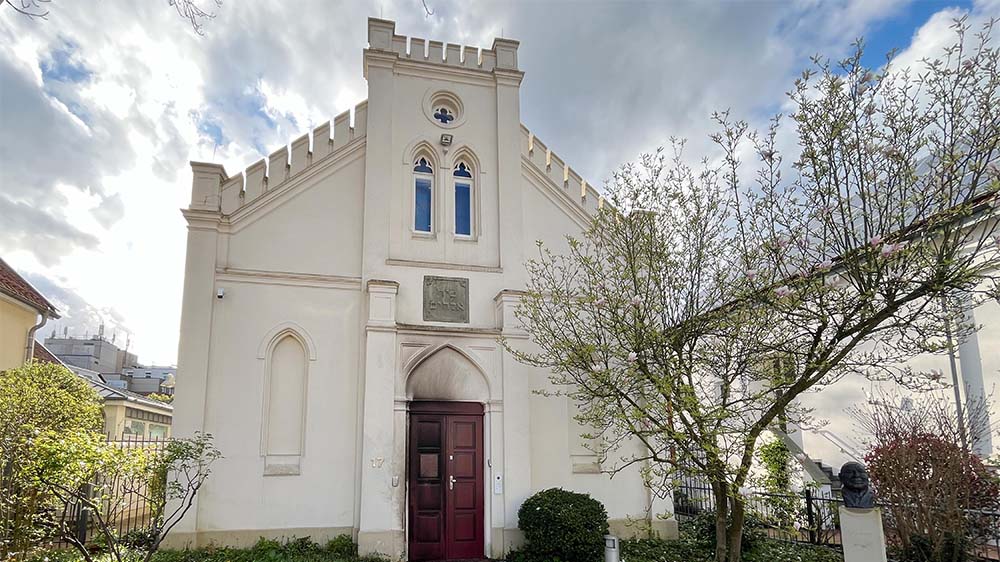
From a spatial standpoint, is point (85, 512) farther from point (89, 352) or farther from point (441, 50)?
point (89, 352)

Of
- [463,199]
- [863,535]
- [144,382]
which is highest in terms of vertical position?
[463,199]

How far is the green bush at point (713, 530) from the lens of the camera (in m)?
11.4

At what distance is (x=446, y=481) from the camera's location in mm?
12102

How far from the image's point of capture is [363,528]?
36.8 ft

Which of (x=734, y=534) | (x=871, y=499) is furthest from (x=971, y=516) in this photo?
(x=734, y=534)

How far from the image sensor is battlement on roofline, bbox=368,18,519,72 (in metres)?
14.0

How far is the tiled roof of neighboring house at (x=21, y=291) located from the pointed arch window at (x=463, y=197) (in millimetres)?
10030

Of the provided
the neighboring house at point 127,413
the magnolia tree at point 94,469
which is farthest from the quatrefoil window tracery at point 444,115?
the neighboring house at point 127,413

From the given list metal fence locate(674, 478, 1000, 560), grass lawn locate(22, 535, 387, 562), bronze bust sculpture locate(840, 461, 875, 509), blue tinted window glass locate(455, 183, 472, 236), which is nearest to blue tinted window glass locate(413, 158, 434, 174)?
blue tinted window glass locate(455, 183, 472, 236)

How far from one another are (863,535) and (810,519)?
166 inches

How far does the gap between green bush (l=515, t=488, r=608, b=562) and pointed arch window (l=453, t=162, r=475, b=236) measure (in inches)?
230

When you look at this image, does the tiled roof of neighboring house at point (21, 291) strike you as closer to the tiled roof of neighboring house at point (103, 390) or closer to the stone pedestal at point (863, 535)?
the tiled roof of neighboring house at point (103, 390)

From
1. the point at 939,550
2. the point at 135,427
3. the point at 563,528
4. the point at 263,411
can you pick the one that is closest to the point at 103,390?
the point at 135,427

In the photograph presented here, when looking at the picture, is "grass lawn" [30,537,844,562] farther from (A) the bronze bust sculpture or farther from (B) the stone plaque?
(B) the stone plaque
